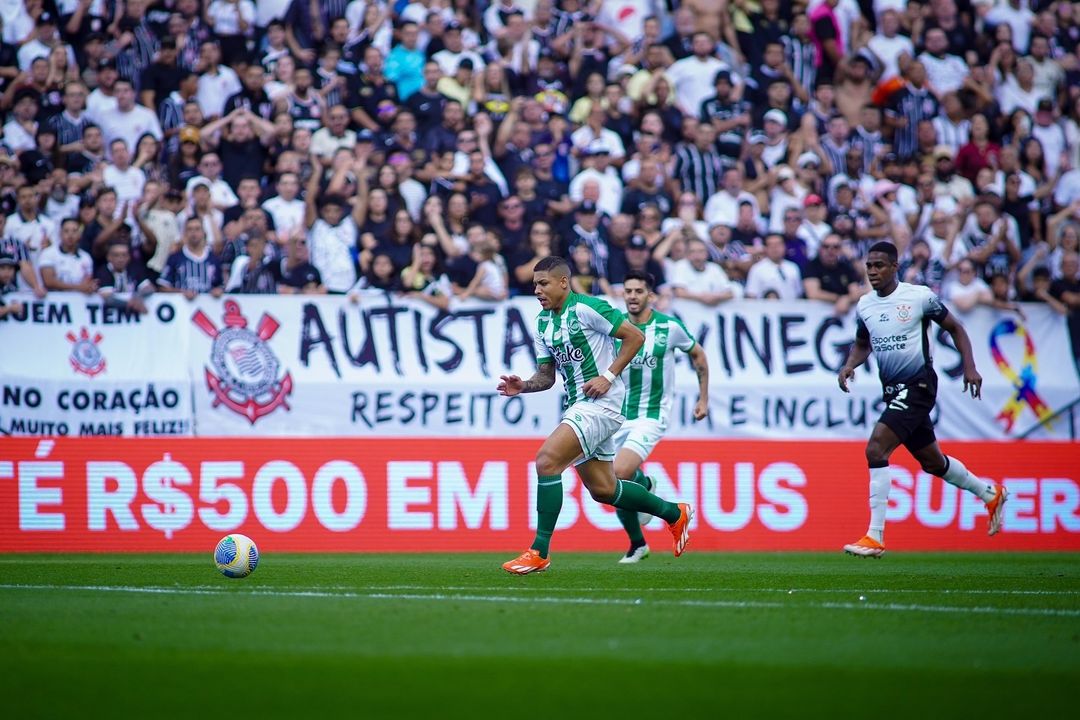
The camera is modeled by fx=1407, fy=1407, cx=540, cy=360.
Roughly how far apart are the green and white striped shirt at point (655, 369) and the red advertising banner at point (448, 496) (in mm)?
2826

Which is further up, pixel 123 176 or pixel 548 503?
pixel 123 176

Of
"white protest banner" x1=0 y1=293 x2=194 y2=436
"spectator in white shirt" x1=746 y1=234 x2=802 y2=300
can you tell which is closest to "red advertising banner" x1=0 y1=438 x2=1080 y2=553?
"white protest banner" x1=0 y1=293 x2=194 y2=436

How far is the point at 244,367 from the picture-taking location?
53.4 ft

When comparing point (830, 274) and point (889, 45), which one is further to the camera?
point (889, 45)

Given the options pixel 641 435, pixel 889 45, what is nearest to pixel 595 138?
pixel 889 45

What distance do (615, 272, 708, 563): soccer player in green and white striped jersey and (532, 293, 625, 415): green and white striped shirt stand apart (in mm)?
1768

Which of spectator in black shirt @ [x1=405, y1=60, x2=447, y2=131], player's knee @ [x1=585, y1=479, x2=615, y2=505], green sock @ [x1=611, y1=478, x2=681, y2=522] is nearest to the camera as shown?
player's knee @ [x1=585, y1=479, x2=615, y2=505]

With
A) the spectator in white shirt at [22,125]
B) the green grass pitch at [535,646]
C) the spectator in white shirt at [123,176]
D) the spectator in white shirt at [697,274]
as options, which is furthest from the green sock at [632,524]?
the spectator in white shirt at [22,125]

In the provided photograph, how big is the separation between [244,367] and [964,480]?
817 cm

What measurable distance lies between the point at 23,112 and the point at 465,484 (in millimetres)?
7420

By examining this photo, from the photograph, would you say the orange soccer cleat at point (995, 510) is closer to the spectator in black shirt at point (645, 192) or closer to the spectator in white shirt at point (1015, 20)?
the spectator in black shirt at point (645, 192)

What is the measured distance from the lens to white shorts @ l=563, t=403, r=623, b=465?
1032 cm

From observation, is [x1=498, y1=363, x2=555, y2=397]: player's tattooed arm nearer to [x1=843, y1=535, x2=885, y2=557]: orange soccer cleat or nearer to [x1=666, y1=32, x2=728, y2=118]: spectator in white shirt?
[x1=843, y1=535, x2=885, y2=557]: orange soccer cleat

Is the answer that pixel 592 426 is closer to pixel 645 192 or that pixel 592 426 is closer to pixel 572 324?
pixel 572 324
